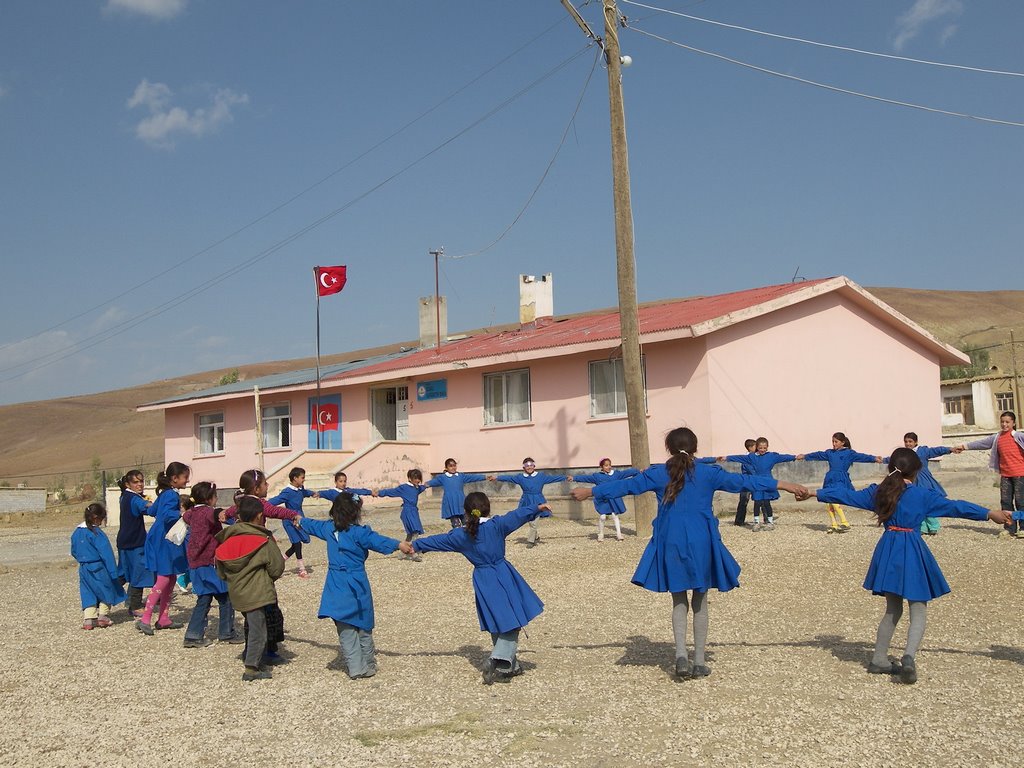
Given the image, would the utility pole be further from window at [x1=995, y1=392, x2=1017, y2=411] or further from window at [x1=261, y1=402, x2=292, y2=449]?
window at [x1=995, y1=392, x2=1017, y2=411]

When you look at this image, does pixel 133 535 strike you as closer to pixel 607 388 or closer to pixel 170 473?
pixel 170 473

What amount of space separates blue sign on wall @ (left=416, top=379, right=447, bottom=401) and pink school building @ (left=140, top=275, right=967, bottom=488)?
0.03 meters

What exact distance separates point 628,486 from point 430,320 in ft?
78.5

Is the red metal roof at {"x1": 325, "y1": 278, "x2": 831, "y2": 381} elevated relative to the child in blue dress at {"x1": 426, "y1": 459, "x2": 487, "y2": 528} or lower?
elevated

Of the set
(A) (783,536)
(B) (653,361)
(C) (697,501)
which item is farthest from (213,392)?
(C) (697,501)

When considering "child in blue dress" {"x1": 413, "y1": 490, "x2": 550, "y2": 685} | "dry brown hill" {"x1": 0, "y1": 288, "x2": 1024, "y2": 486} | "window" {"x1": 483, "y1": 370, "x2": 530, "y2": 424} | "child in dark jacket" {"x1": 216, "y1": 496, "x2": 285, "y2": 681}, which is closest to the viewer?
"child in blue dress" {"x1": 413, "y1": 490, "x2": 550, "y2": 685}

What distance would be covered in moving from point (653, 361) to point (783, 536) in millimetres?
6118

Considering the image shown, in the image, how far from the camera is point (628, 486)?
6816 mm

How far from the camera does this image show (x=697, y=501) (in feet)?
22.0

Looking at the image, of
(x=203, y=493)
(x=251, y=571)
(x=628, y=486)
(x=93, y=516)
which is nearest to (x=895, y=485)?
(x=628, y=486)

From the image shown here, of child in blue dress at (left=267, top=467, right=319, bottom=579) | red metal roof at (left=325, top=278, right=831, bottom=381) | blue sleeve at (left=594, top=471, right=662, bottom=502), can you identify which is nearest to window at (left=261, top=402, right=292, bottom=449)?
red metal roof at (left=325, top=278, right=831, bottom=381)

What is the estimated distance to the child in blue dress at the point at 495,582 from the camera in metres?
6.79

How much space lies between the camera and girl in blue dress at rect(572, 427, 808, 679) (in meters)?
6.57

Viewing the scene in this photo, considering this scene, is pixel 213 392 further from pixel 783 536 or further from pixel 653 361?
pixel 783 536
